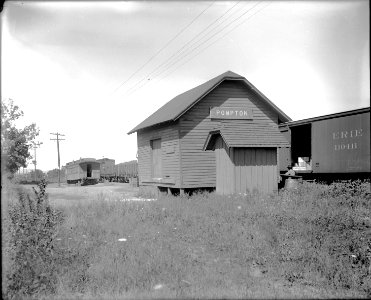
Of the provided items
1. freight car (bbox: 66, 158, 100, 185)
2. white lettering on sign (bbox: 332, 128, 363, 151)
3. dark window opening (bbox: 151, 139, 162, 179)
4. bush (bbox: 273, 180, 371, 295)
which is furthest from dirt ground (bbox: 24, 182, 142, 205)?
freight car (bbox: 66, 158, 100, 185)

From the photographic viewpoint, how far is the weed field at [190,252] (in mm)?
5301

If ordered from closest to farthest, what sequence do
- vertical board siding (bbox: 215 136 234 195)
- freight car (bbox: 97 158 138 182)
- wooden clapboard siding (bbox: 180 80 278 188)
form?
1. vertical board siding (bbox: 215 136 234 195)
2. wooden clapboard siding (bbox: 180 80 278 188)
3. freight car (bbox: 97 158 138 182)

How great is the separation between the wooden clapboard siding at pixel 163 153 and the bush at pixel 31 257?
1079 cm

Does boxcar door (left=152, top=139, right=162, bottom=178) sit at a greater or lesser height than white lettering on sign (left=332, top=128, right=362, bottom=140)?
lesser

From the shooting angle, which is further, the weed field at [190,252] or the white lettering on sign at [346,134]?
the white lettering on sign at [346,134]

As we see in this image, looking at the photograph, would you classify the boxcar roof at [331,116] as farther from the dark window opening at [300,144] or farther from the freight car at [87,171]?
the freight car at [87,171]

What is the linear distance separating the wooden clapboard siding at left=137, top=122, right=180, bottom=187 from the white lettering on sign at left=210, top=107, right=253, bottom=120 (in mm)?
2199

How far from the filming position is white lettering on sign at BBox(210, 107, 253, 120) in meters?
17.9

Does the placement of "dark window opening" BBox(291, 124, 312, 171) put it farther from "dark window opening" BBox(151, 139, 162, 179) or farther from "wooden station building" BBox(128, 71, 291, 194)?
"dark window opening" BBox(151, 139, 162, 179)

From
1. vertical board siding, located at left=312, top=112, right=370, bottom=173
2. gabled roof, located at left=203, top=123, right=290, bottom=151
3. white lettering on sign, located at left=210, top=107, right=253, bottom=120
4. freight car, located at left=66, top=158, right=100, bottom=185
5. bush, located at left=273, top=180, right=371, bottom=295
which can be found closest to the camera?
bush, located at left=273, top=180, right=371, bottom=295

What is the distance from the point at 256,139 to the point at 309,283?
10525 millimetres

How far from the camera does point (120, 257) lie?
6758 mm

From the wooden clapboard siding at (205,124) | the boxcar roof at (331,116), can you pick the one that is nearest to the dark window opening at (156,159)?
the wooden clapboard siding at (205,124)

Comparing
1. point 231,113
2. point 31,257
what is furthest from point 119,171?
point 31,257
